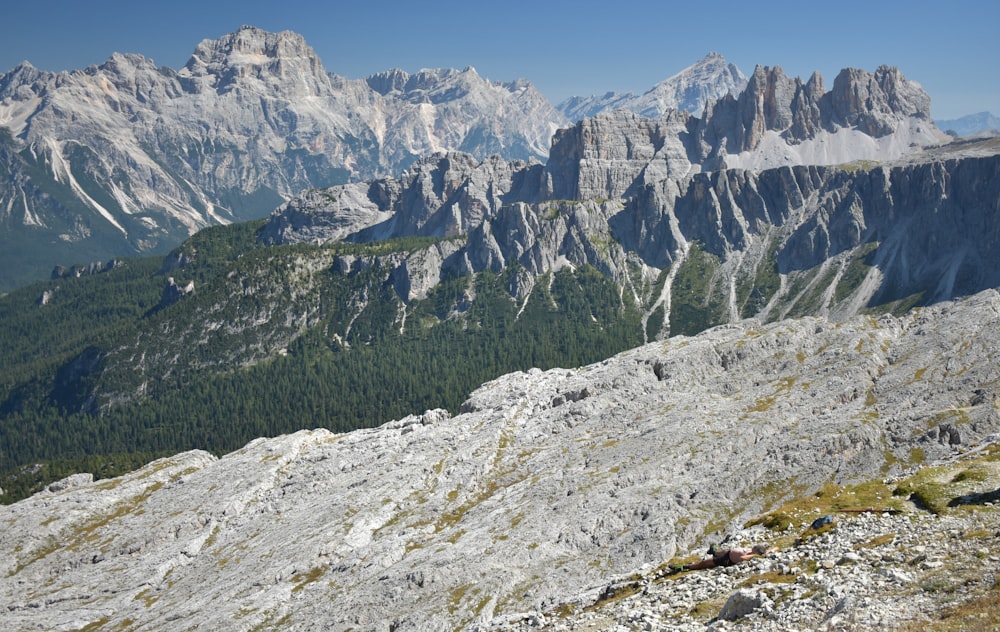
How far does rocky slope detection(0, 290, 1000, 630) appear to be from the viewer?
10944 cm

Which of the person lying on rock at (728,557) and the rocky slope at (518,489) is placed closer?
the person lying on rock at (728,557)

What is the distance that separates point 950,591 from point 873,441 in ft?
277

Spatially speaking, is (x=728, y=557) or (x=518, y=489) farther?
(x=518, y=489)

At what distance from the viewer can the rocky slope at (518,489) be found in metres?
109

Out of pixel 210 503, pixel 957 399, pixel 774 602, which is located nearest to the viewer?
pixel 774 602

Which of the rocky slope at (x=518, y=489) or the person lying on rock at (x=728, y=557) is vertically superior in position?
the person lying on rock at (x=728, y=557)

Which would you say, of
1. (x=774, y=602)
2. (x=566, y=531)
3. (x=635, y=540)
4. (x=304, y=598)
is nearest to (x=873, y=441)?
(x=635, y=540)

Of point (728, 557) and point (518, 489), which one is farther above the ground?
point (728, 557)

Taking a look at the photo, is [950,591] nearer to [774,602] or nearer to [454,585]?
[774,602]

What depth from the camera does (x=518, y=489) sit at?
136m

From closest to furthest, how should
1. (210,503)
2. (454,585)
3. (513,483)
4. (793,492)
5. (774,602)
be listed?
(774,602) → (454,585) → (793,492) → (513,483) → (210,503)

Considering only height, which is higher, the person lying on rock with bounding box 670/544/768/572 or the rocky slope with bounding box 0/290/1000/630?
the person lying on rock with bounding box 670/544/768/572

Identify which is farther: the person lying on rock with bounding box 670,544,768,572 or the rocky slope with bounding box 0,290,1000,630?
the rocky slope with bounding box 0,290,1000,630

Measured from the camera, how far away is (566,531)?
4508 inches
